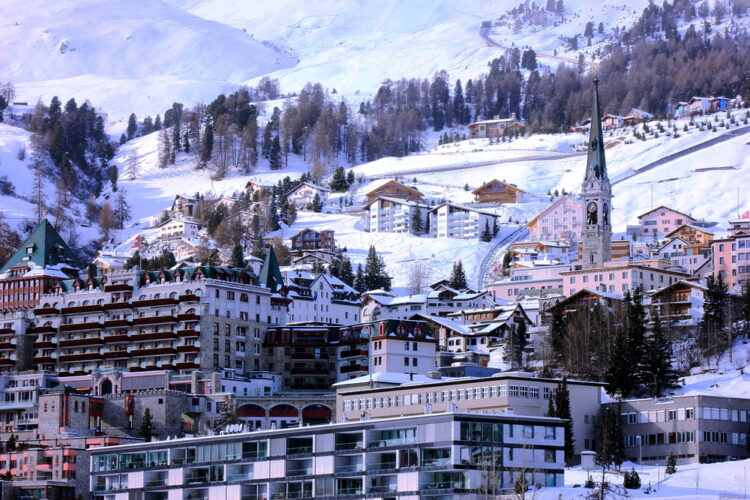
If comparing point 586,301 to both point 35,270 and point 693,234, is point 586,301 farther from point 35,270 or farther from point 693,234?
point 35,270

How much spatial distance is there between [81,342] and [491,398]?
4844cm

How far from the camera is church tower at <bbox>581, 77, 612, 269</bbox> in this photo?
158m

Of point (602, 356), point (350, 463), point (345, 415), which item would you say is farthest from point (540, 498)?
point (602, 356)

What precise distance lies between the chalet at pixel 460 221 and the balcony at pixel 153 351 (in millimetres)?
67172

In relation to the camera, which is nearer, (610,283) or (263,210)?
(610,283)

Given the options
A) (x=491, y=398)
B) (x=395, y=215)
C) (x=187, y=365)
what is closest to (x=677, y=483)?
(x=491, y=398)

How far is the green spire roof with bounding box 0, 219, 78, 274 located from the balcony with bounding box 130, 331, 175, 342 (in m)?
21.4

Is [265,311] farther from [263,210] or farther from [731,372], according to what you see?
[263,210]

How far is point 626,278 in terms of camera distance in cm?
14388

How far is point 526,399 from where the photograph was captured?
94500mm

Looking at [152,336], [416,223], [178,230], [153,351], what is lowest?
[153,351]

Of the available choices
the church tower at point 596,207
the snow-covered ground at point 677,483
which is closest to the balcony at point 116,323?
the church tower at point 596,207

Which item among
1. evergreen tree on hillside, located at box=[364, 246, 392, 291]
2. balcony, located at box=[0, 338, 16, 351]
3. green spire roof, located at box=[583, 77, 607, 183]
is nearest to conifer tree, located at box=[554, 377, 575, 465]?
balcony, located at box=[0, 338, 16, 351]

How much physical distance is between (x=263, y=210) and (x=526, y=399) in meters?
106
